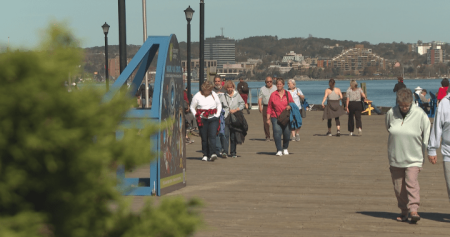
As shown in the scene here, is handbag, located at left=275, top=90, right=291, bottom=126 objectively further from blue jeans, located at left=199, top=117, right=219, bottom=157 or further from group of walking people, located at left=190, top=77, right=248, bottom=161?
blue jeans, located at left=199, top=117, right=219, bottom=157

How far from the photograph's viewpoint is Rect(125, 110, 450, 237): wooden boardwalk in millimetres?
7047

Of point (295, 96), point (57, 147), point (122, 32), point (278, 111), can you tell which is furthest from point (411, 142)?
point (295, 96)

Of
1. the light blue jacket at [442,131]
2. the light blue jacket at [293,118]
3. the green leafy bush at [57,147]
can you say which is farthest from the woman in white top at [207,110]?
the green leafy bush at [57,147]

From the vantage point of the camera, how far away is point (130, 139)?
2236mm

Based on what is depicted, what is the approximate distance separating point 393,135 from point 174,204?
555 cm

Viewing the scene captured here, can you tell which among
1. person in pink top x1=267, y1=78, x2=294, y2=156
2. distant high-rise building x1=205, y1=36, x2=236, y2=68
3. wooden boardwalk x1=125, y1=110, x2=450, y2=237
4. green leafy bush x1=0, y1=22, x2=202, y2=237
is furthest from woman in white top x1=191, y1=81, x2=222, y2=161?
distant high-rise building x1=205, y1=36, x2=236, y2=68

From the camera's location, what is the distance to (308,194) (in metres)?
9.49

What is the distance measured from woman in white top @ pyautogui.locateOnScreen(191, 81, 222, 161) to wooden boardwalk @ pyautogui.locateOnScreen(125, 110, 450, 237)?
70 cm

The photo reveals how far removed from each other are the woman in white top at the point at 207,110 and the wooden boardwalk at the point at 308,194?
0.70 meters

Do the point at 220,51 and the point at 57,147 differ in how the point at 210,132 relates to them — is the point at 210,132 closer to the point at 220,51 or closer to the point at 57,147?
the point at 57,147

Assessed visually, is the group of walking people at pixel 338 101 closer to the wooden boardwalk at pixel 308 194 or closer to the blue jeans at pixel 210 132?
the wooden boardwalk at pixel 308 194

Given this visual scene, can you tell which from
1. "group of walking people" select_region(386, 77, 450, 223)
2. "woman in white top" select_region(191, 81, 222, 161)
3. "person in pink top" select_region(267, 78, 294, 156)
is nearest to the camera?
"group of walking people" select_region(386, 77, 450, 223)

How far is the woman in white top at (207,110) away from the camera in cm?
1338

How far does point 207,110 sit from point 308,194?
438cm
